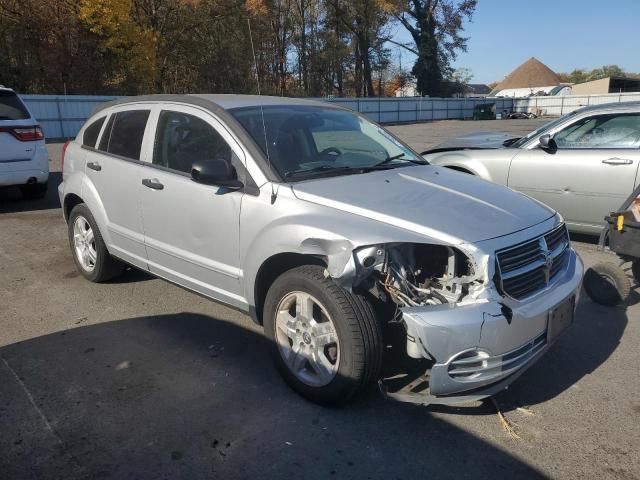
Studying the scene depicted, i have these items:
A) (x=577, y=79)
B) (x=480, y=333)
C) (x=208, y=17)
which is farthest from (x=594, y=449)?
(x=577, y=79)

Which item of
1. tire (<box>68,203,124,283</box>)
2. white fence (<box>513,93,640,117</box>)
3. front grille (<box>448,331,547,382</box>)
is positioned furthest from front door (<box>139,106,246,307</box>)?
white fence (<box>513,93,640,117</box>)

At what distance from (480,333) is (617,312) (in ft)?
8.38

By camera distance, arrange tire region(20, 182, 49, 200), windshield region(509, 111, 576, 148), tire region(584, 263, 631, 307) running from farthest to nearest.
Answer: tire region(20, 182, 49, 200), windshield region(509, 111, 576, 148), tire region(584, 263, 631, 307)

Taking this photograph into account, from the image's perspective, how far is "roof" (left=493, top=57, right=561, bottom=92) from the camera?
4225 inches

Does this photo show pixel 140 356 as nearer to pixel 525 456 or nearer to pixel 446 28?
pixel 525 456

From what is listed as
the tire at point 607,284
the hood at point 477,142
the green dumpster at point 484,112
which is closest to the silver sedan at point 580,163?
the hood at point 477,142

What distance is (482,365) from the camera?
2.74m

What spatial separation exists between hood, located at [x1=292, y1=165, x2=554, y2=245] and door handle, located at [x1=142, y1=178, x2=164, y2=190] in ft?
4.03

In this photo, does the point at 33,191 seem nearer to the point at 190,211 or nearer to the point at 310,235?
the point at 190,211

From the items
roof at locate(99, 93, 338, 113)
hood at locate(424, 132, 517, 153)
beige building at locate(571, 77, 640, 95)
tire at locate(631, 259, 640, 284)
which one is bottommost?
tire at locate(631, 259, 640, 284)

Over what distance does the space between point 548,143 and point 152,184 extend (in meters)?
4.38

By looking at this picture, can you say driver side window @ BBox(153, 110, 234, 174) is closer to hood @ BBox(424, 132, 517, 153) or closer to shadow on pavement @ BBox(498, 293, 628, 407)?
shadow on pavement @ BBox(498, 293, 628, 407)

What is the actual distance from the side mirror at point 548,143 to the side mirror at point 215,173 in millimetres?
4086

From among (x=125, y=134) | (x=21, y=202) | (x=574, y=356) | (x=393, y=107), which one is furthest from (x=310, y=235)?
(x=393, y=107)
